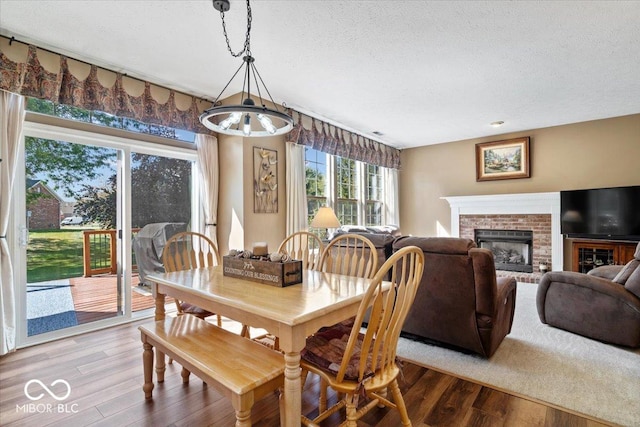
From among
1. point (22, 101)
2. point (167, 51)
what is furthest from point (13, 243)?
point (167, 51)

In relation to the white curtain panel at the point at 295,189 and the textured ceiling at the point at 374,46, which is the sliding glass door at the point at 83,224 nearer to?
the textured ceiling at the point at 374,46

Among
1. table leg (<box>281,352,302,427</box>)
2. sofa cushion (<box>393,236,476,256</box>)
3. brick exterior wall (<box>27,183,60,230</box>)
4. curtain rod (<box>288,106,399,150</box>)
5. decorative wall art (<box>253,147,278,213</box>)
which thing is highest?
curtain rod (<box>288,106,399,150</box>)

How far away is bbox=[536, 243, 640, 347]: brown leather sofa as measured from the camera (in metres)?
2.58

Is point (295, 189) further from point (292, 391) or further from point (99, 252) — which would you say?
point (292, 391)

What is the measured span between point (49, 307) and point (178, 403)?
2061 millimetres

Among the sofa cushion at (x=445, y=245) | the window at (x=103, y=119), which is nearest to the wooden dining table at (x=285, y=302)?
the sofa cushion at (x=445, y=245)

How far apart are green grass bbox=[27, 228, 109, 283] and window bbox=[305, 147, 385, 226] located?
10.1 feet

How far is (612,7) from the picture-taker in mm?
2340

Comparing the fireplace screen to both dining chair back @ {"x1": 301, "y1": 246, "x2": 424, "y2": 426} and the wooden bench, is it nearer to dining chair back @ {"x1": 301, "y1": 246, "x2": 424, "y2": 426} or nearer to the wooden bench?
dining chair back @ {"x1": 301, "y1": 246, "x2": 424, "y2": 426}

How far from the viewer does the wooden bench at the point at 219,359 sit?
53.7 inches

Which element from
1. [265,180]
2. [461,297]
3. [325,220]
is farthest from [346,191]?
[461,297]

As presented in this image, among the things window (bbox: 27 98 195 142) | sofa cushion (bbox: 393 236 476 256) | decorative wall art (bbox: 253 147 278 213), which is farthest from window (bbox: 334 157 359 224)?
sofa cushion (bbox: 393 236 476 256)

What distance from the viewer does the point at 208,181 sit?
159 inches

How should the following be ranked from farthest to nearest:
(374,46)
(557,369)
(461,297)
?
1. (374,46)
2. (461,297)
3. (557,369)
